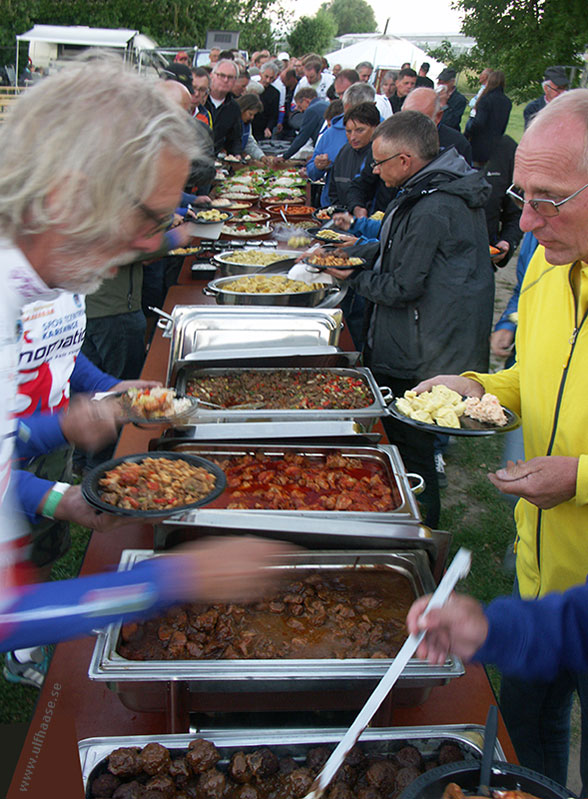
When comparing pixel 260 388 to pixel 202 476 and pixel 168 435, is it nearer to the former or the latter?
pixel 168 435

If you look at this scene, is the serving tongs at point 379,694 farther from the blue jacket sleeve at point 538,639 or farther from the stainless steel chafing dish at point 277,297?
the stainless steel chafing dish at point 277,297

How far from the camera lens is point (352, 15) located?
73312 mm

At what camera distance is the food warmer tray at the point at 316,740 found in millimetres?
1218

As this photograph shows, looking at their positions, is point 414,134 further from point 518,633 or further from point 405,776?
point 405,776

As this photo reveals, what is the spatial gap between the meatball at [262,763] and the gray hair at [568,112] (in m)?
1.48

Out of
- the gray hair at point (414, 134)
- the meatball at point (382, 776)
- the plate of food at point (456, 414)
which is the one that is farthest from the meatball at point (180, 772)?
the gray hair at point (414, 134)

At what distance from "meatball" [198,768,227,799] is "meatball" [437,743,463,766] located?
0.42 meters

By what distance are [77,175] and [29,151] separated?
0.30ft

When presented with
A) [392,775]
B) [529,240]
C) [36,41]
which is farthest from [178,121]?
[36,41]

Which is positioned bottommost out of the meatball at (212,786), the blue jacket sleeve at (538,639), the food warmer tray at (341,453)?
the meatball at (212,786)

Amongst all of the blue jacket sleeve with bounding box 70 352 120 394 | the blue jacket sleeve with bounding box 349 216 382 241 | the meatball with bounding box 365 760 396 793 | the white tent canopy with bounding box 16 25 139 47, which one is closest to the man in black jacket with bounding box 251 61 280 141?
the white tent canopy with bounding box 16 25 139 47

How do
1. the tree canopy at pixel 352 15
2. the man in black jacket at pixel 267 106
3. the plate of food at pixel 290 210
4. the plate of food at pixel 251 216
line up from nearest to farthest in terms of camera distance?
1. the plate of food at pixel 251 216
2. the plate of food at pixel 290 210
3. the man in black jacket at pixel 267 106
4. the tree canopy at pixel 352 15

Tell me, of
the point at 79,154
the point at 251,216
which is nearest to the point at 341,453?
the point at 79,154

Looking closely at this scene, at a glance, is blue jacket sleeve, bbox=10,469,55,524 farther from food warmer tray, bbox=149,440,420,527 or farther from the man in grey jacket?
the man in grey jacket
